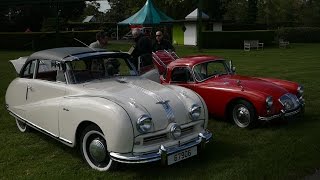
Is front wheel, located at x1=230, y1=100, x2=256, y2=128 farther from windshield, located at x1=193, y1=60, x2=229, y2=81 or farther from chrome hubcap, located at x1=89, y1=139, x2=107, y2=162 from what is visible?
chrome hubcap, located at x1=89, y1=139, x2=107, y2=162

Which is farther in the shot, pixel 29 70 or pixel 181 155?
pixel 29 70

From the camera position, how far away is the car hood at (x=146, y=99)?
538cm

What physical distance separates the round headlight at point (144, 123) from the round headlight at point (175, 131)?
1.11 ft

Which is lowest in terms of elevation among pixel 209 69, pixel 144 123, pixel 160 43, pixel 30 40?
pixel 144 123

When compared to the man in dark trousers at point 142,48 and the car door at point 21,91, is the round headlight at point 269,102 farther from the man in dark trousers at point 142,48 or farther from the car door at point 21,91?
the car door at point 21,91

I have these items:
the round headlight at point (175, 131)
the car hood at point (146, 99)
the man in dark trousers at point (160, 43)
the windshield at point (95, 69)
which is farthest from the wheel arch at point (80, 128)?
the man in dark trousers at point (160, 43)

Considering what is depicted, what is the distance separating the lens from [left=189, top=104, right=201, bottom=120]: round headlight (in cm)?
583

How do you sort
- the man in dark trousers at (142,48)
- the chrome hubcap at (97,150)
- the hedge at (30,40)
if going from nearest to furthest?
1. the chrome hubcap at (97,150)
2. the man in dark trousers at (142,48)
3. the hedge at (30,40)

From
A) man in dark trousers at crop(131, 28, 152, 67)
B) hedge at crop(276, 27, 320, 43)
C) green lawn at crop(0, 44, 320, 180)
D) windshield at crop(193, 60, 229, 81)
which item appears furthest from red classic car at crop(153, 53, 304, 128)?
hedge at crop(276, 27, 320, 43)

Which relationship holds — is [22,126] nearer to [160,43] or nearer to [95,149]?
[95,149]

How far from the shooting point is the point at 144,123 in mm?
5219

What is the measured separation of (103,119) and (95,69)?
1.75 metres

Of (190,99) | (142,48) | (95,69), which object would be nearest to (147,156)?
(190,99)

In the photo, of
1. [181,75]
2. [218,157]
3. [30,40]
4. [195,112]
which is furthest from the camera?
[30,40]
